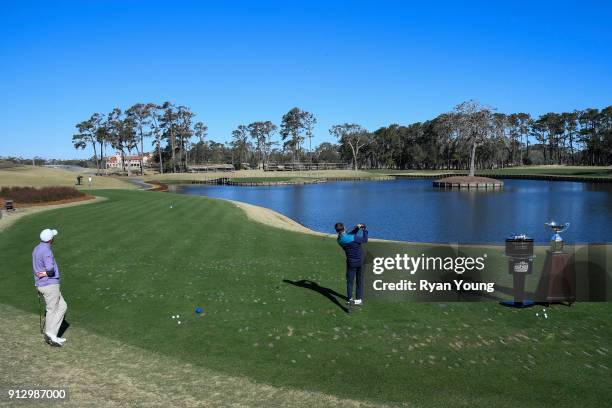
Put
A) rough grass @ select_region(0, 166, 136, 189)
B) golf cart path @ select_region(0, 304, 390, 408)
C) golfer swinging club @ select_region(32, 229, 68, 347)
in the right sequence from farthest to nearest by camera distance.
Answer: rough grass @ select_region(0, 166, 136, 189) < golfer swinging club @ select_region(32, 229, 68, 347) < golf cart path @ select_region(0, 304, 390, 408)

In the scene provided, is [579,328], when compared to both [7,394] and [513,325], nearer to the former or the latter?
[513,325]

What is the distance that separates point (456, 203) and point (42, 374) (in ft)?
194

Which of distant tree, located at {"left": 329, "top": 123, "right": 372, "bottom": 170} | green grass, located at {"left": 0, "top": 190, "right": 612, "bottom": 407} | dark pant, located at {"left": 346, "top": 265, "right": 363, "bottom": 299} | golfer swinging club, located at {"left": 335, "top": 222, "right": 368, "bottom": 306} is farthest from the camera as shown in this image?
distant tree, located at {"left": 329, "top": 123, "right": 372, "bottom": 170}

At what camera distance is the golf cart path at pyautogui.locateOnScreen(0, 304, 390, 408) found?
7.67 meters

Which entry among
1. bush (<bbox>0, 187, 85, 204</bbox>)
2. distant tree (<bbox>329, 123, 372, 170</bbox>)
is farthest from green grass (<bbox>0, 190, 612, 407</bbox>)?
distant tree (<bbox>329, 123, 372, 170</bbox>)

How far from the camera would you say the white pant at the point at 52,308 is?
9820 millimetres

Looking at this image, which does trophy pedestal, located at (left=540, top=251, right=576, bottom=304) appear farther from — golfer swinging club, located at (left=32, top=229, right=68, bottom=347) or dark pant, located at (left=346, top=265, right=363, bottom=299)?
golfer swinging club, located at (left=32, top=229, right=68, bottom=347)

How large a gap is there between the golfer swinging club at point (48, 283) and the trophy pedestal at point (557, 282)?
11.9 meters

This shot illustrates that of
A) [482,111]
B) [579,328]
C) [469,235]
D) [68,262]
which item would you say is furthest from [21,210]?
[482,111]

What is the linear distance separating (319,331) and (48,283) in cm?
596

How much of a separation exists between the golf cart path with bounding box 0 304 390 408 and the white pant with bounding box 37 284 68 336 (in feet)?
1.39

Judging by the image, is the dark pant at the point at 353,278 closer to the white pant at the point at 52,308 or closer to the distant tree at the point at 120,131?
the white pant at the point at 52,308

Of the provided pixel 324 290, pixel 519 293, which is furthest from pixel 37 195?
pixel 519 293

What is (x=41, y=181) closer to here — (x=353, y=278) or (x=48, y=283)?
(x=48, y=283)
